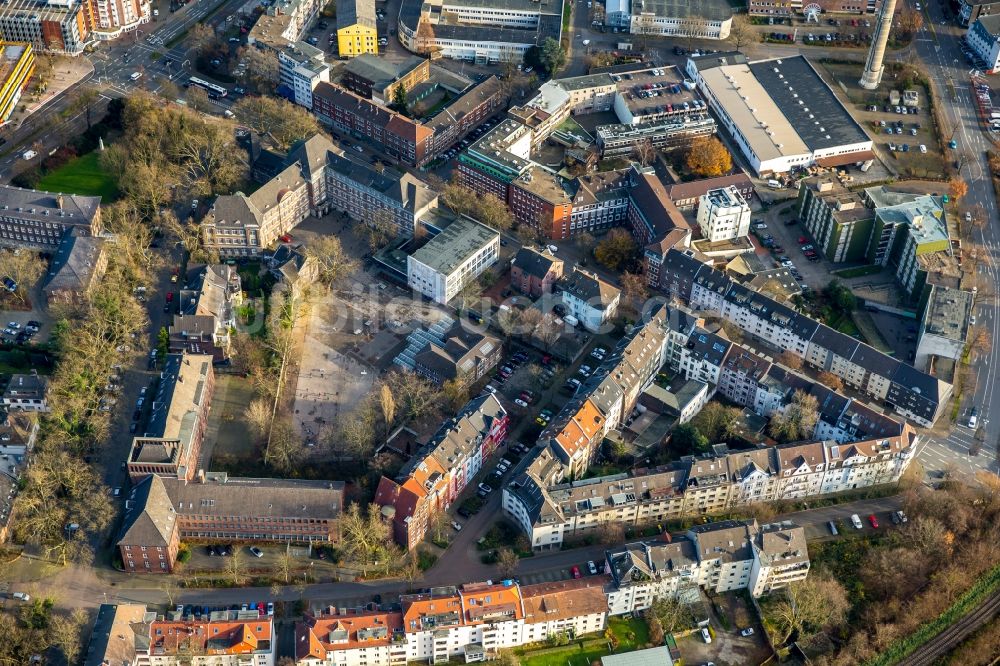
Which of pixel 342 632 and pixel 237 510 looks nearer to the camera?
pixel 342 632

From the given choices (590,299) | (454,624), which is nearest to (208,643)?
(454,624)

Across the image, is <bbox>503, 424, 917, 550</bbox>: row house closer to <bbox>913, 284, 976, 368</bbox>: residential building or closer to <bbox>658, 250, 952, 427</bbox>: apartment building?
<bbox>658, 250, 952, 427</bbox>: apartment building

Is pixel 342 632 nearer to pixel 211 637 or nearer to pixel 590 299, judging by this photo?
pixel 211 637

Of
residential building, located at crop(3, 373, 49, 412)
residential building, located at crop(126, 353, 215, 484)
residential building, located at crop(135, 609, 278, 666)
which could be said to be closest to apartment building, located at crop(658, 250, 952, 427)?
residential building, located at crop(126, 353, 215, 484)

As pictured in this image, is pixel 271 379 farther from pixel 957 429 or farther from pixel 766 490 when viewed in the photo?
pixel 957 429

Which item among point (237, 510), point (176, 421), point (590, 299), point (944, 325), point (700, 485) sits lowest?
point (237, 510)

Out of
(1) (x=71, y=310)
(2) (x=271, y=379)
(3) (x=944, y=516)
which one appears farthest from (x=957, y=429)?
(1) (x=71, y=310)
